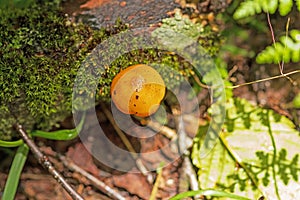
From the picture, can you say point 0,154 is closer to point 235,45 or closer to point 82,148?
point 82,148

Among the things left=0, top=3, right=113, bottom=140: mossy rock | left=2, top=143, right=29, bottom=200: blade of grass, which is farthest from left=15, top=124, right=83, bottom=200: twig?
left=0, top=3, right=113, bottom=140: mossy rock

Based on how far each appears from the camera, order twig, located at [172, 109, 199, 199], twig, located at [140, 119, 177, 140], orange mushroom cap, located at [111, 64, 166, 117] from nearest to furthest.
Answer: orange mushroom cap, located at [111, 64, 166, 117] < twig, located at [172, 109, 199, 199] < twig, located at [140, 119, 177, 140]

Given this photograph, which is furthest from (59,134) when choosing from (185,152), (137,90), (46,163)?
(185,152)

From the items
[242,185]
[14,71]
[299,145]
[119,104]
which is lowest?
[242,185]

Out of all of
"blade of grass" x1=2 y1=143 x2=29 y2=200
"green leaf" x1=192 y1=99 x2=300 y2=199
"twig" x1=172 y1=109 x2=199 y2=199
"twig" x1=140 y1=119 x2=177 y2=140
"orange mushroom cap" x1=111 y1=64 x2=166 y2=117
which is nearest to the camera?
"orange mushroom cap" x1=111 y1=64 x2=166 y2=117

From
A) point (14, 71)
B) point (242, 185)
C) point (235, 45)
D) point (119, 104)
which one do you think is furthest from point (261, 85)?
point (14, 71)

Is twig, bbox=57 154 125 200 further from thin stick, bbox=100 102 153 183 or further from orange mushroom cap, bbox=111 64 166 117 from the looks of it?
orange mushroom cap, bbox=111 64 166 117

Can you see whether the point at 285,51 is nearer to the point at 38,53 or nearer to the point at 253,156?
the point at 253,156
